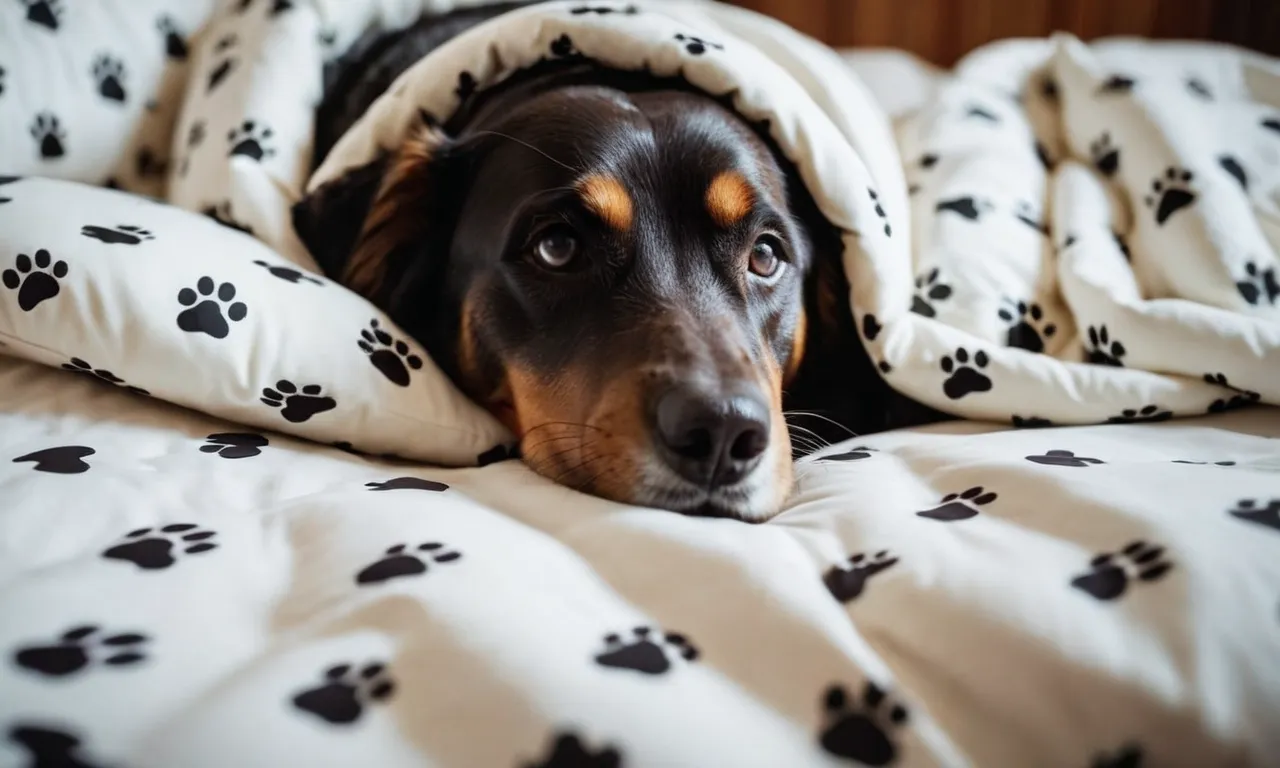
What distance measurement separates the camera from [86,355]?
130 cm

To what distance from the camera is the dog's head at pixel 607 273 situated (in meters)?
1.25

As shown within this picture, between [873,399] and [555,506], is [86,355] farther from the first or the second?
[873,399]

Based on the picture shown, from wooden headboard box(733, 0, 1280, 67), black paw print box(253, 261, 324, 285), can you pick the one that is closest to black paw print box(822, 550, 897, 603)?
black paw print box(253, 261, 324, 285)

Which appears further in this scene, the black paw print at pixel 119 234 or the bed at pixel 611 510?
the black paw print at pixel 119 234

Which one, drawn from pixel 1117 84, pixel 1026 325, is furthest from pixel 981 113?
pixel 1026 325

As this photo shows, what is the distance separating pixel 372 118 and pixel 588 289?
2.66 ft

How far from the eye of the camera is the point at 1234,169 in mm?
2055

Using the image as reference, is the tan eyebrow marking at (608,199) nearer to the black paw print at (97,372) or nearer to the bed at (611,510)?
the bed at (611,510)

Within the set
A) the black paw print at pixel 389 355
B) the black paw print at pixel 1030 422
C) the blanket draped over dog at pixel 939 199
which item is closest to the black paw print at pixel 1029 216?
the blanket draped over dog at pixel 939 199

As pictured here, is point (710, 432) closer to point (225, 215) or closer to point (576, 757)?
point (576, 757)

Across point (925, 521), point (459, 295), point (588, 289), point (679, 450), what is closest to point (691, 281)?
point (588, 289)

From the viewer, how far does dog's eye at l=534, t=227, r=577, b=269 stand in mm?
1565

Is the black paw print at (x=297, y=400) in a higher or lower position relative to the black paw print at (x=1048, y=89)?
lower

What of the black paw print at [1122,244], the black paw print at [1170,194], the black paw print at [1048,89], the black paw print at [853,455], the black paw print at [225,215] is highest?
the black paw print at [1048,89]
